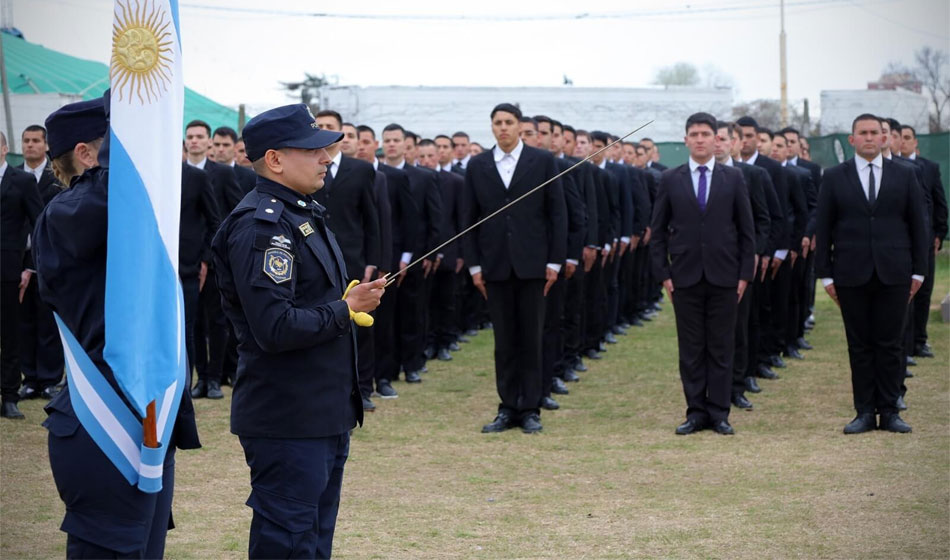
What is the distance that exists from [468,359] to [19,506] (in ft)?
23.6

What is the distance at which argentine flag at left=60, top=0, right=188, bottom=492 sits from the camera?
3537 mm

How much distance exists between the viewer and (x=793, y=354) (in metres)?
13.0

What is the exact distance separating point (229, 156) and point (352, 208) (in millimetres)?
2323

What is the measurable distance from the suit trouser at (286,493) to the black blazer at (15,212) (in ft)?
20.1

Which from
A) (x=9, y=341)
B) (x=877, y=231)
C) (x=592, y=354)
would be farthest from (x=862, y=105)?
(x=9, y=341)

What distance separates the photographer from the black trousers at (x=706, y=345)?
28.8 feet

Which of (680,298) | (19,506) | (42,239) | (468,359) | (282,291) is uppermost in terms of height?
(42,239)

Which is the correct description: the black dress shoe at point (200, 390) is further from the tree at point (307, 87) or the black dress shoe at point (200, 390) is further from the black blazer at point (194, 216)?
the tree at point (307, 87)

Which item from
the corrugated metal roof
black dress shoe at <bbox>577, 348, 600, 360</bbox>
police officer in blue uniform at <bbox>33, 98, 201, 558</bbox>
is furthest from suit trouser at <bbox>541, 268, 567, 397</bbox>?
the corrugated metal roof

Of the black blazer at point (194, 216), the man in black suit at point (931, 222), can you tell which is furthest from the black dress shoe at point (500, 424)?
the man in black suit at point (931, 222)

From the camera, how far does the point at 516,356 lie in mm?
8859

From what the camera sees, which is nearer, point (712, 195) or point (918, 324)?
point (712, 195)

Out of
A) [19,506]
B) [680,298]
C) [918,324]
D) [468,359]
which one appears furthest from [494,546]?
[918,324]

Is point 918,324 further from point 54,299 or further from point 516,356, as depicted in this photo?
point 54,299
